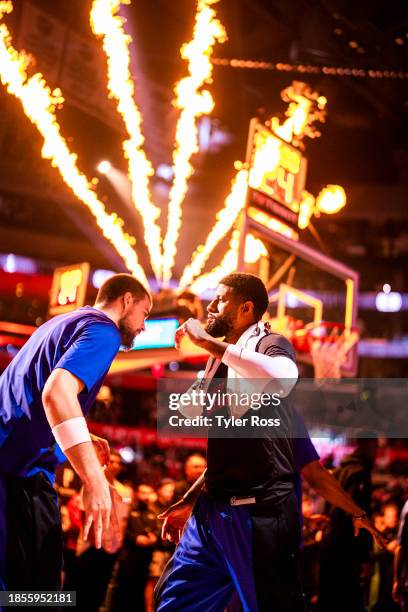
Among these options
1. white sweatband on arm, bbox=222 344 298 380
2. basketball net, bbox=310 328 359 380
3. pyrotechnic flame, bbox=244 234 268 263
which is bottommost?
white sweatband on arm, bbox=222 344 298 380

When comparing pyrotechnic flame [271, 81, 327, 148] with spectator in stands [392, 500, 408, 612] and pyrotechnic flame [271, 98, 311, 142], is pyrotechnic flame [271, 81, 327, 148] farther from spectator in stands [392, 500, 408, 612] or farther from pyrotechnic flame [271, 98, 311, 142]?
spectator in stands [392, 500, 408, 612]

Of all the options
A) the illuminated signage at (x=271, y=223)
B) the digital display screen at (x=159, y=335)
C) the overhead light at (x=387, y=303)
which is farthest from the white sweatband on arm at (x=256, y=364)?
the overhead light at (x=387, y=303)

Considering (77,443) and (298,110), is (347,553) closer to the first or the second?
(77,443)

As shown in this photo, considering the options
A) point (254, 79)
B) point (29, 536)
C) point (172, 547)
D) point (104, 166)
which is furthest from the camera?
point (104, 166)

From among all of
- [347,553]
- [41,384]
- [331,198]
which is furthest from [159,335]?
[41,384]

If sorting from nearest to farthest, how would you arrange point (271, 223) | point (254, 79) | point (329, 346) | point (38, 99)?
1. point (271, 223)
2. point (38, 99)
3. point (329, 346)
4. point (254, 79)

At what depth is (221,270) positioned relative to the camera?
1697 centimetres

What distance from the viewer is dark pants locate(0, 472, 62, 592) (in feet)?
9.44

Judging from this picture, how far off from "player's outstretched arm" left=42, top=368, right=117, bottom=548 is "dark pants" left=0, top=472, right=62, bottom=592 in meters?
0.39

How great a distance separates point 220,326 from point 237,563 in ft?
4.01

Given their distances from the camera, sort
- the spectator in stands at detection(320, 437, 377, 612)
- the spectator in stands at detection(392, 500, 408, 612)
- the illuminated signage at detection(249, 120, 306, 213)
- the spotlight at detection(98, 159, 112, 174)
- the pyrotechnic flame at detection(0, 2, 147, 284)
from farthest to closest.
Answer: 1. the spotlight at detection(98, 159, 112, 174)
2. the illuminated signage at detection(249, 120, 306, 213)
3. the pyrotechnic flame at detection(0, 2, 147, 284)
4. the spectator in stands at detection(320, 437, 377, 612)
5. the spectator in stands at detection(392, 500, 408, 612)

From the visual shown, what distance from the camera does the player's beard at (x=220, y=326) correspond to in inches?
150

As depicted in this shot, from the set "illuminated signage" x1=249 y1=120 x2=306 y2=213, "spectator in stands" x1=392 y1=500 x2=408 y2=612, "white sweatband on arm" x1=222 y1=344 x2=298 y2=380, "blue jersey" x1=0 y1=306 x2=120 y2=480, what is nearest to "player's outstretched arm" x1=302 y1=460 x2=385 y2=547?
"white sweatband on arm" x1=222 y1=344 x2=298 y2=380

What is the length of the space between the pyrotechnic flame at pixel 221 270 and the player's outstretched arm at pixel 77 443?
1228 cm
